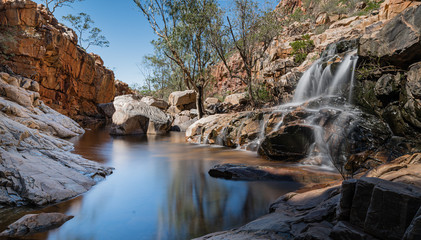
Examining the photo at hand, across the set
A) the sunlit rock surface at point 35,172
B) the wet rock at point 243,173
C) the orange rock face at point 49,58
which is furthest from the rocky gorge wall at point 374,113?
the orange rock face at point 49,58

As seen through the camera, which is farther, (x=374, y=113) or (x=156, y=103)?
(x=156, y=103)

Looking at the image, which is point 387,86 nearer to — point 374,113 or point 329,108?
point 374,113

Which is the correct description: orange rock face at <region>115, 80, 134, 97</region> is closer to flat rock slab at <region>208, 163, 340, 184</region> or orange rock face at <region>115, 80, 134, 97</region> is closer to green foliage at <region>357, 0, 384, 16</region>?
green foliage at <region>357, 0, 384, 16</region>

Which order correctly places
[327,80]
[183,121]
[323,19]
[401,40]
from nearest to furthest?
1. [401,40]
2. [327,80]
3. [183,121]
4. [323,19]

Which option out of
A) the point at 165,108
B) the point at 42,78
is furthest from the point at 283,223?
the point at 42,78

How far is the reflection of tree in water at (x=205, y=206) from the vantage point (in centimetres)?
287

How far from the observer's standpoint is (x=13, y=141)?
410 centimetres

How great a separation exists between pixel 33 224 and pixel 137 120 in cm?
1330

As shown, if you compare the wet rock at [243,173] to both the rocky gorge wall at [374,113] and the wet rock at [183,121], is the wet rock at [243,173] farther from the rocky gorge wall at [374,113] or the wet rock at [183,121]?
the wet rock at [183,121]

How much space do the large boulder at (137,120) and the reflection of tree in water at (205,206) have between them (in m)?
10.9

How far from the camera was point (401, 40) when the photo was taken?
5.59 m

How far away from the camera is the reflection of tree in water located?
9.41 ft

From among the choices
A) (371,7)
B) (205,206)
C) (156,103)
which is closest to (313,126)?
(205,206)

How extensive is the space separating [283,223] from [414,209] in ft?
3.80
